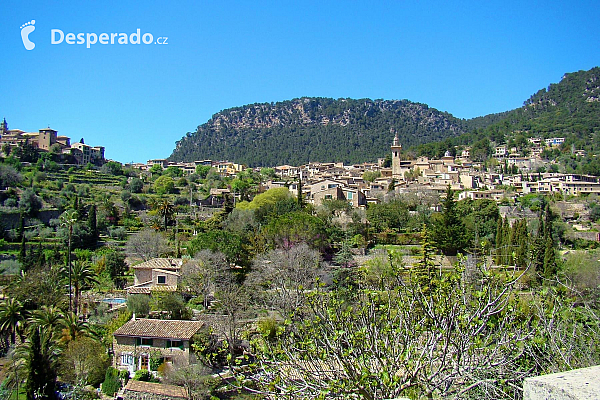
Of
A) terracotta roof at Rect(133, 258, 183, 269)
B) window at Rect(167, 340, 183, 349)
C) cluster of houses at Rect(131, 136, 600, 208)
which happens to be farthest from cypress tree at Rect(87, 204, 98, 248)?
window at Rect(167, 340, 183, 349)

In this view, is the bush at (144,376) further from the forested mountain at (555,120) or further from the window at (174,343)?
the forested mountain at (555,120)

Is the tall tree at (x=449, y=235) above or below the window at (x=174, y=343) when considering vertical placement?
above

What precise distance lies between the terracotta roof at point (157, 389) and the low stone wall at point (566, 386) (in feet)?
56.1

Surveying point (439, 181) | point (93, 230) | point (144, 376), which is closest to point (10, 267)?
point (93, 230)

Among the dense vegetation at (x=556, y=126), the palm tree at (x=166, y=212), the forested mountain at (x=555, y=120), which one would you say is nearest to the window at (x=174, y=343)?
the palm tree at (x=166, y=212)

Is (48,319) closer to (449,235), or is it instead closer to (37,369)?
(37,369)

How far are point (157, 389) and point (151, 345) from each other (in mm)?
3267

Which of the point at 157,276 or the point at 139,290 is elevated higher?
the point at 157,276

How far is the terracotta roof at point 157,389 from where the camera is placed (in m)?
18.1

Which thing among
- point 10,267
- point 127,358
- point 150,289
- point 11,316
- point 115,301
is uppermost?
point 11,316

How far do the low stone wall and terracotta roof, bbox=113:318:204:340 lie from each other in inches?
779

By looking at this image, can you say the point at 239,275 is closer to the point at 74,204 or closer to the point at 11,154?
the point at 74,204

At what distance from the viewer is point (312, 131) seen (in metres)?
167

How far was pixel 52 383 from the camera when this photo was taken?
1772cm
